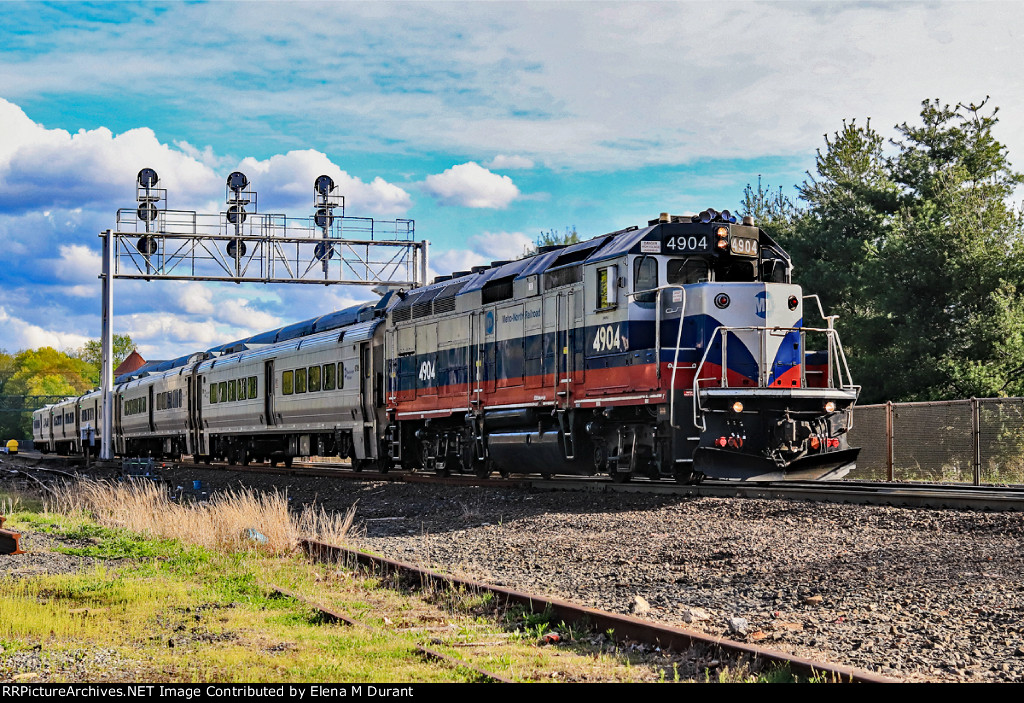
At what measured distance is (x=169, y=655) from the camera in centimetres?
674

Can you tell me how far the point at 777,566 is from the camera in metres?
9.40

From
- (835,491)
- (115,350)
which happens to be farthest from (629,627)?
(115,350)

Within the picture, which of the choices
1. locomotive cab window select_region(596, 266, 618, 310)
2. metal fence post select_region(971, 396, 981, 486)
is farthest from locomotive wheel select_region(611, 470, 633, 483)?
metal fence post select_region(971, 396, 981, 486)

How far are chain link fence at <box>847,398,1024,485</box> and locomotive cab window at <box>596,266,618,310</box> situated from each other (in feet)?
25.4

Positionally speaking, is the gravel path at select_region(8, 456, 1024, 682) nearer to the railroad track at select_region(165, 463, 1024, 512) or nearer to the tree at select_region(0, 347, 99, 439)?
the railroad track at select_region(165, 463, 1024, 512)

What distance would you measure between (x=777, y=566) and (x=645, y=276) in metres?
6.46

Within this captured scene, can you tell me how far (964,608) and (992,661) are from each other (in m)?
1.35

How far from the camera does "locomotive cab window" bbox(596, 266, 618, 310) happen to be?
1530 centimetres

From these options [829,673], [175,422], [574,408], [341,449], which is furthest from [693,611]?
[175,422]

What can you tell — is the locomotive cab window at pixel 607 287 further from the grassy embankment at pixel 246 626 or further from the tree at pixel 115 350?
the tree at pixel 115 350

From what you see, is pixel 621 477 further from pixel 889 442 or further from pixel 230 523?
pixel 230 523

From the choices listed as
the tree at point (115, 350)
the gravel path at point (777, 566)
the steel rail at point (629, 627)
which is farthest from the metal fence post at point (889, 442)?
the tree at point (115, 350)

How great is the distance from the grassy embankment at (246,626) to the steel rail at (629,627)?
0.14 m

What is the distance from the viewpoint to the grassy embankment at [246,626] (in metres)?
6.29
